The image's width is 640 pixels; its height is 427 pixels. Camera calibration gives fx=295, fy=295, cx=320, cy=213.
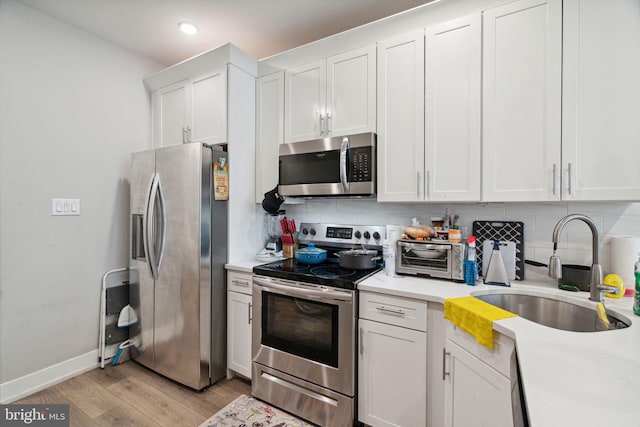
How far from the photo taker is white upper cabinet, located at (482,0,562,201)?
59.7 inches

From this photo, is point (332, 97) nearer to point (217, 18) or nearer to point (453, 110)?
point (453, 110)

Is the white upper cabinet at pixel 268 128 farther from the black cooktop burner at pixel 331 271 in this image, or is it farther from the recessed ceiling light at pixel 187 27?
the black cooktop burner at pixel 331 271

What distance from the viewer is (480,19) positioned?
1682mm

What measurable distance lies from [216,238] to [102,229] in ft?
3.75

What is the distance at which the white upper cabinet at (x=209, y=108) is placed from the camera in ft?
7.64

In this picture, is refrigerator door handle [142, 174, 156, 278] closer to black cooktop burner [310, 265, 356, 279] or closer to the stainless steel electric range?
the stainless steel electric range

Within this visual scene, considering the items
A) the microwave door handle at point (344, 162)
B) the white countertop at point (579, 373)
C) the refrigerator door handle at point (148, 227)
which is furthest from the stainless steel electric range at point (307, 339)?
the refrigerator door handle at point (148, 227)

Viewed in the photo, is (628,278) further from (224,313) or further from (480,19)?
(224,313)

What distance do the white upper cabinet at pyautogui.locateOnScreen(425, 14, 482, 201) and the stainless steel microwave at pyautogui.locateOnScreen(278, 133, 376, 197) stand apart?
39 cm

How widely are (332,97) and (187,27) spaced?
132 cm

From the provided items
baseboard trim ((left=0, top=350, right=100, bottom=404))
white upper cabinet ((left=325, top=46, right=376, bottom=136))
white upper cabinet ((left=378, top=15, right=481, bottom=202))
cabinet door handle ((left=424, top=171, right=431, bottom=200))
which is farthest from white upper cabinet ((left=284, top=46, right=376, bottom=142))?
baseboard trim ((left=0, top=350, right=100, bottom=404))

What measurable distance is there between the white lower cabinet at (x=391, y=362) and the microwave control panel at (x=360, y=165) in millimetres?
777

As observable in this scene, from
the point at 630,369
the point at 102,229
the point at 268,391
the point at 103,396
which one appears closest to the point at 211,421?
the point at 268,391

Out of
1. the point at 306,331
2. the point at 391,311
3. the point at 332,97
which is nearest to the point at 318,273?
the point at 306,331
